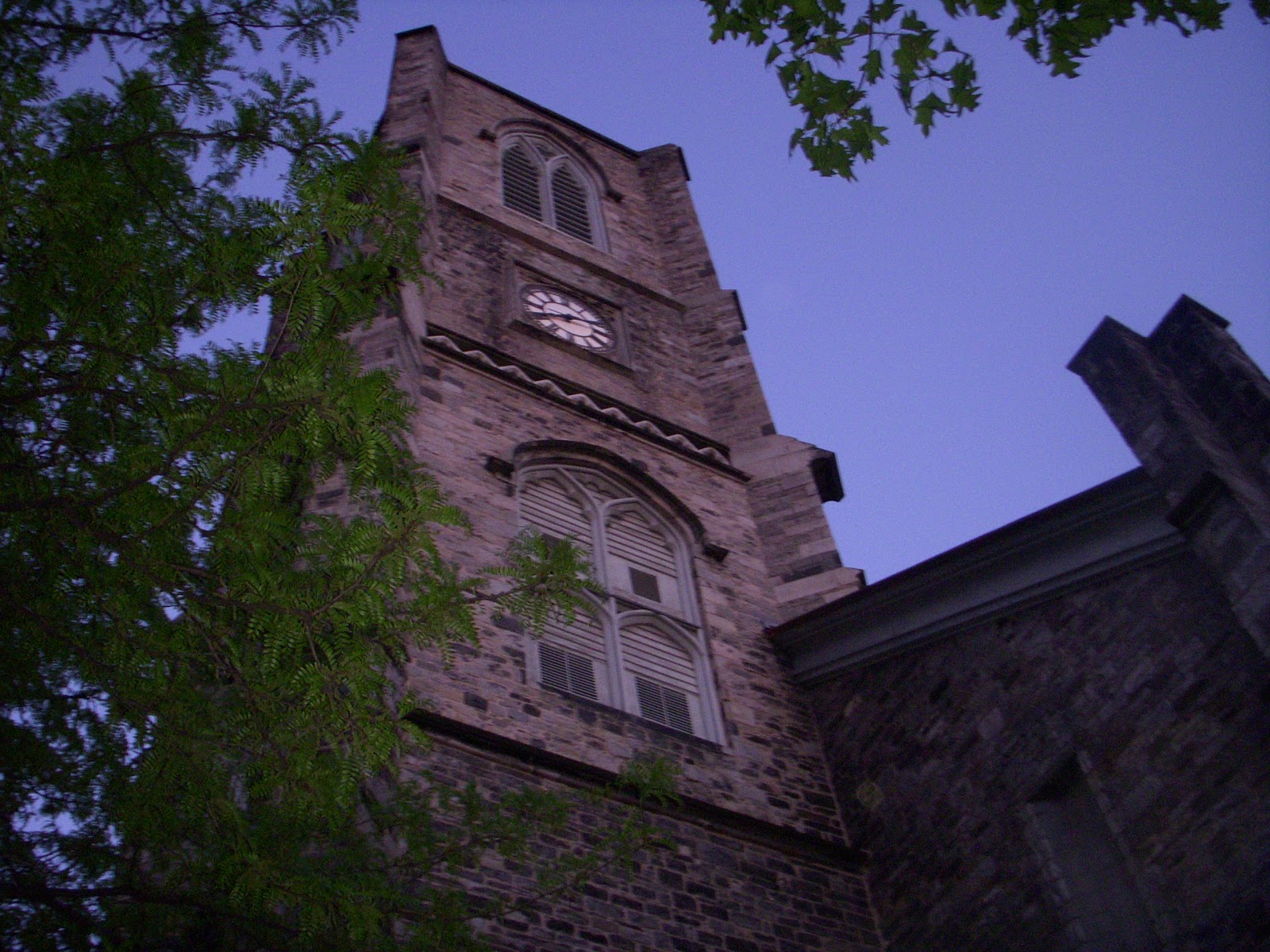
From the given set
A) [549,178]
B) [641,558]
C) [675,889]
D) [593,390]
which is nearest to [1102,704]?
[675,889]

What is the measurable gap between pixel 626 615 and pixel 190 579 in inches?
300

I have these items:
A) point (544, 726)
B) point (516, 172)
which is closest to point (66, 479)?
point (544, 726)

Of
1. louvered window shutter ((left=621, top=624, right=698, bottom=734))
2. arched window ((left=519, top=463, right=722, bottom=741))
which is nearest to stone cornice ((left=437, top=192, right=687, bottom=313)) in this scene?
arched window ((left=519, top=463, right=722, bottom=741))

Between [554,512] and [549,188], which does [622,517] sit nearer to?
[554,512]

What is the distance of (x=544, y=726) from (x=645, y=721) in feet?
3.38

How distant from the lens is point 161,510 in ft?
14.7

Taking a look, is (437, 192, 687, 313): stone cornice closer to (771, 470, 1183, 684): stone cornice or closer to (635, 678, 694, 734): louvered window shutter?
(771, 470, 1183, 684): stone cornice

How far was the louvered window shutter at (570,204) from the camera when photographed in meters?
20.9

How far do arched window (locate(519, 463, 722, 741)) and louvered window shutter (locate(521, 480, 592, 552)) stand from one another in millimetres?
10

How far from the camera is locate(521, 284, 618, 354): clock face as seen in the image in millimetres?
17000

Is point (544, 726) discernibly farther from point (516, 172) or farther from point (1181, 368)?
point (516, 172)

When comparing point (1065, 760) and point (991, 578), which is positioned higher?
point (991, 578)

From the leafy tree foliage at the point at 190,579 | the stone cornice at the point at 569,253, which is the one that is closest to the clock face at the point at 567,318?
the stone cornice at the point at 569,253

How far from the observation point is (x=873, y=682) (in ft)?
38.4
